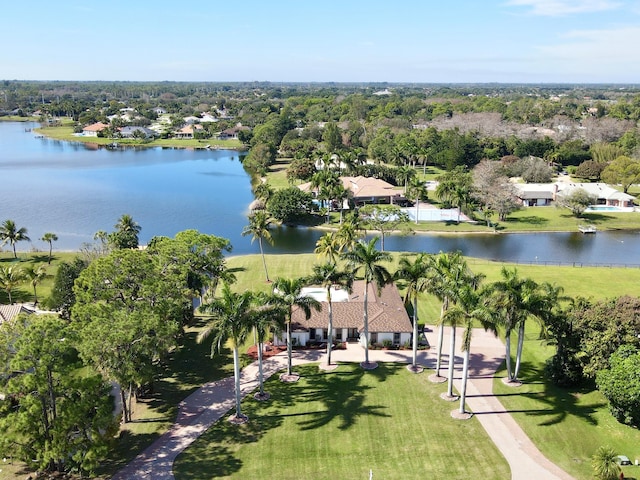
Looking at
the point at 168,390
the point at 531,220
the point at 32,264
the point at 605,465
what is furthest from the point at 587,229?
the point at 32,264

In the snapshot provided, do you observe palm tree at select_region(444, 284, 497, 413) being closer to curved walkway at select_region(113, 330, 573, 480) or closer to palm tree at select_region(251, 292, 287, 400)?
curved walkway at select_region(113, 330, 573, 480)

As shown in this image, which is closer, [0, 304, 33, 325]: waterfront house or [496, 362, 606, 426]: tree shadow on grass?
[496, 362, 606, 426]: tree shadow on grass

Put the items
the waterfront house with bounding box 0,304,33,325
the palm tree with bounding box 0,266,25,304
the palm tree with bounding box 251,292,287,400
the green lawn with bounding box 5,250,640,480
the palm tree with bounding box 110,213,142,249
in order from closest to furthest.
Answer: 1. the green lawn with bounding box 5,250,640,480
2. the palm tree with bounding box 251,292,287,400
3. the waterfront house with bounding box 0,304,33,325
4. the palm tree with bounding box 0,266,25,304
5. the palm tree with bounding box 110,213,142,249

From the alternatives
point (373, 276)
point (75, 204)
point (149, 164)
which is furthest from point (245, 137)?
point (373, 276)

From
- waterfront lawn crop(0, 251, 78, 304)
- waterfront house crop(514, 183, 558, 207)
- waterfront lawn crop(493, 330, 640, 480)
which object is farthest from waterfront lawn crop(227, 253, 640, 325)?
waterfront house crop(514, 183, 558, 207)

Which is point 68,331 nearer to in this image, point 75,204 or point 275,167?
point 75,204

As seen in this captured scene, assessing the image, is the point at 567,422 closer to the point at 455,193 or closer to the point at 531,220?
the point at 455,193
